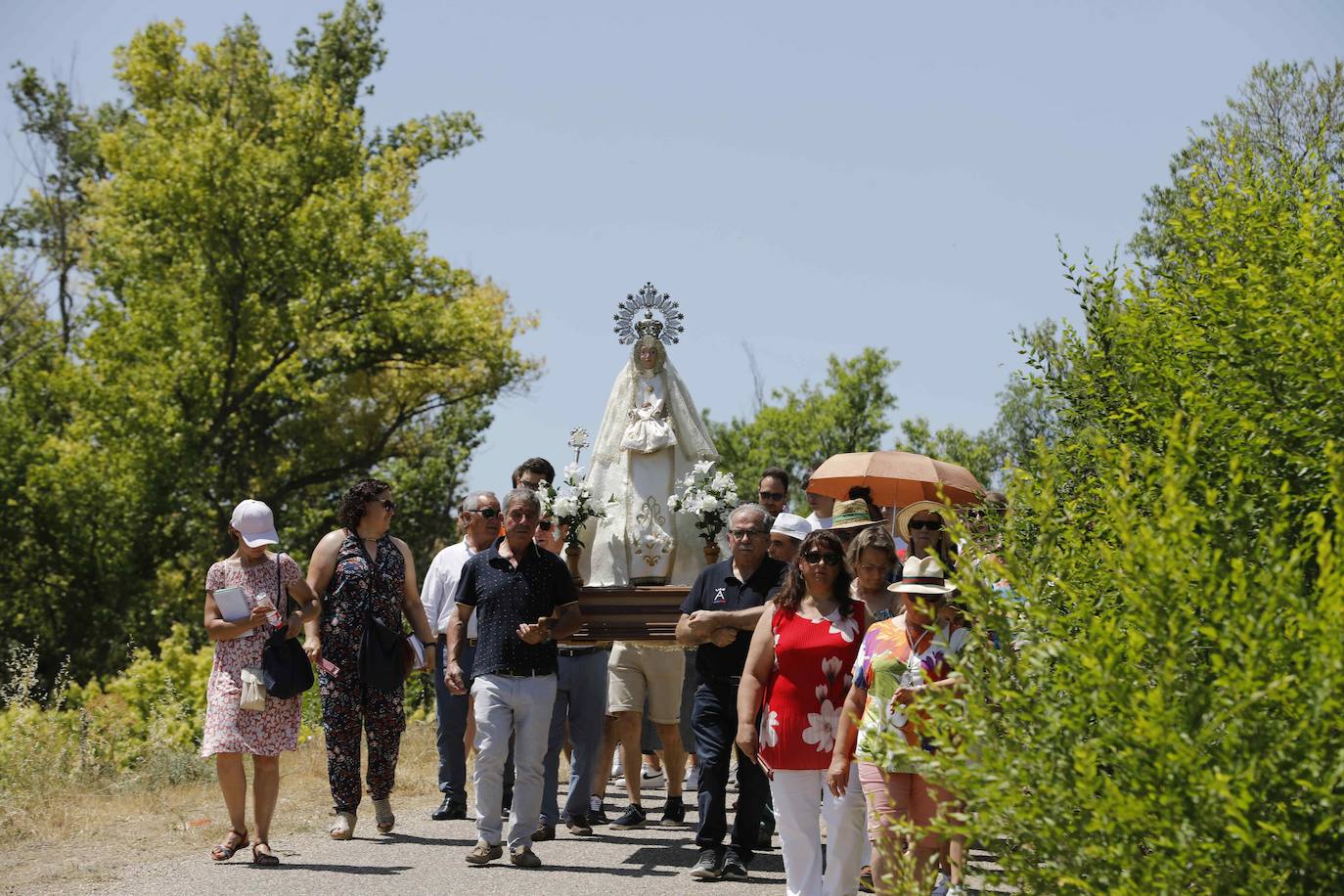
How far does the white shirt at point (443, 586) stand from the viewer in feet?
38.1

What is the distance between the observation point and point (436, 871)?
902 centimetres

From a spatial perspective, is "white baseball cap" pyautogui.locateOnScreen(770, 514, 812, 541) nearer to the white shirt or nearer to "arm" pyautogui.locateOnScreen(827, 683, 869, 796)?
"arm" pyautogui.locateOnScreen(827, 683, 869, 796)

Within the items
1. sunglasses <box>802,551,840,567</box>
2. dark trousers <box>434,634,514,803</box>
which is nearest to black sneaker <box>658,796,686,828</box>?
dark trousers <box>434,634,514,803</box>

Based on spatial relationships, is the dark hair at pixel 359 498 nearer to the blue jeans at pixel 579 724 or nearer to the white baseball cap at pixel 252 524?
the white baseball cap at pixel 252 524

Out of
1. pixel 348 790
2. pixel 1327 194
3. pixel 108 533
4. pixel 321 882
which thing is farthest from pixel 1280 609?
pixel 108 533

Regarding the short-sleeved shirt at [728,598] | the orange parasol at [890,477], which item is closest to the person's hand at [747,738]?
the short-sleeved shirt at [728,598]

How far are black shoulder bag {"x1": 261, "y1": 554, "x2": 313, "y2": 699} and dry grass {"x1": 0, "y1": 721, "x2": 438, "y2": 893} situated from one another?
1130mm

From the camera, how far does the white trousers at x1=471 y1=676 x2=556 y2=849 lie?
9359 mm

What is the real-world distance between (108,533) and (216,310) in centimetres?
499

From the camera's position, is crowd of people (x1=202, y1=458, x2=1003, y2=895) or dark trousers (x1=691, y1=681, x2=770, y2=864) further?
dark trousers (x1=691, y1=681, x2=770, y2=864)

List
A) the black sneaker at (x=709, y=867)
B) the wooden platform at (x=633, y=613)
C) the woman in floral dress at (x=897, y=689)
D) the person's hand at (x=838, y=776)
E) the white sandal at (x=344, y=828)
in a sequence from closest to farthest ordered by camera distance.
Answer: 1. the woman in floral dress at (x=897, y=689)
2. the person's hand at (x=838, y=776)
3. the black sneaker at (x=709, y=867)
4. the white sandal at (x=344, y=828)
5. the wooden platform at (x=633, y=613)

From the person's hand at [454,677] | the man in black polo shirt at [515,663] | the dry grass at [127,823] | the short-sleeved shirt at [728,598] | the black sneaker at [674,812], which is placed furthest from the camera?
the black sneaker at [674,812]

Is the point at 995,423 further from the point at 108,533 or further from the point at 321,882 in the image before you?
the point at 321,882

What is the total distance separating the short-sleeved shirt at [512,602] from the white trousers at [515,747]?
10cm
